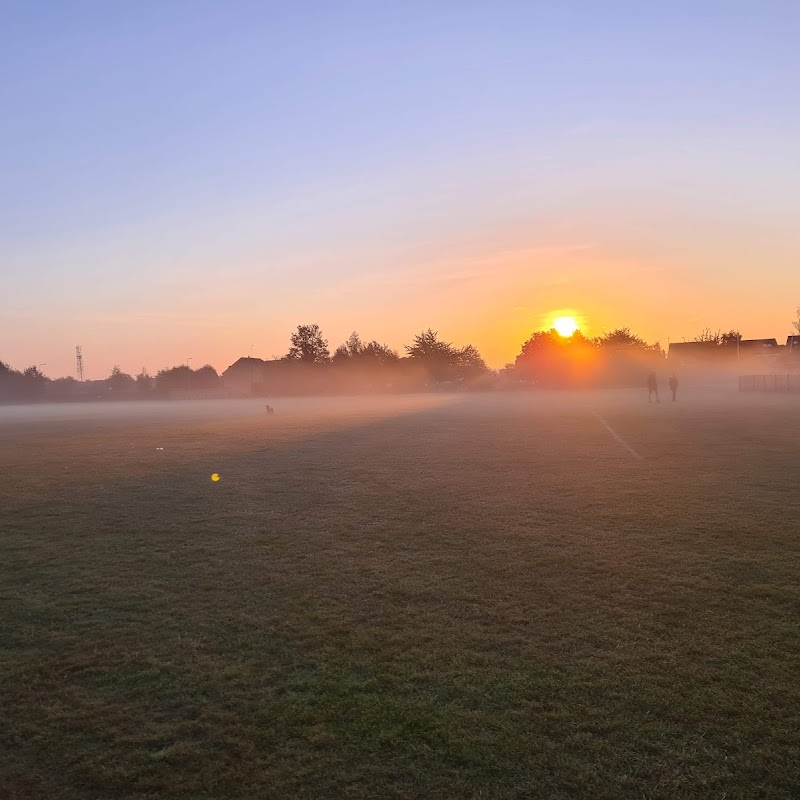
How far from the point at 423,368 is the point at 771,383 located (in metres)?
59.9

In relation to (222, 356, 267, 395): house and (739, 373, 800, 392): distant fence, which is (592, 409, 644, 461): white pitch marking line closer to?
(739, 373, 800, 392): distant fence

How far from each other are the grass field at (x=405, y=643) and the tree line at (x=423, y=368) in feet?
281

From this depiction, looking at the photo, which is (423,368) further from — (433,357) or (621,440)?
(621,440)

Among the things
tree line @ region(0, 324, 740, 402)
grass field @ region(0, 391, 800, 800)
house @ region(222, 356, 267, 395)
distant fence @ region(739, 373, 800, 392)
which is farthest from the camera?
house @ region(222, 356, 267, 395)

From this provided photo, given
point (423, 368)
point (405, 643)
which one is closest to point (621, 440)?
point (405, 643)

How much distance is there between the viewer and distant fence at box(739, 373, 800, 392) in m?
53.9

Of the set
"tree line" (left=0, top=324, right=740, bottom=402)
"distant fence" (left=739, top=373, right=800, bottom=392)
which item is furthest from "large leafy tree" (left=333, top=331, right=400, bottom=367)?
"distant fence" (left=739, top=373, right=800, bottom=392)

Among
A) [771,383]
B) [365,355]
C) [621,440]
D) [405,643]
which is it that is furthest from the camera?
[365,355]

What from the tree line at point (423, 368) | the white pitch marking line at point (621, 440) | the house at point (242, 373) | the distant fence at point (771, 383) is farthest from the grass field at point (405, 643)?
the house at point (242, 373)

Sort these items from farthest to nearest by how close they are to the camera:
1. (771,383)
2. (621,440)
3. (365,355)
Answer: (365,355), (771,383), (621,440)

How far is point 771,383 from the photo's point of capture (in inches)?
2319

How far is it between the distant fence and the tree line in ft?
90.3

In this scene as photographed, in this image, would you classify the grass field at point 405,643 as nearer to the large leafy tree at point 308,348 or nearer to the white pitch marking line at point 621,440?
the white pitch marking line at point 621,440

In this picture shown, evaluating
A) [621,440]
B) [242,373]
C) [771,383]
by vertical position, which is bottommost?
→ [621,440]
